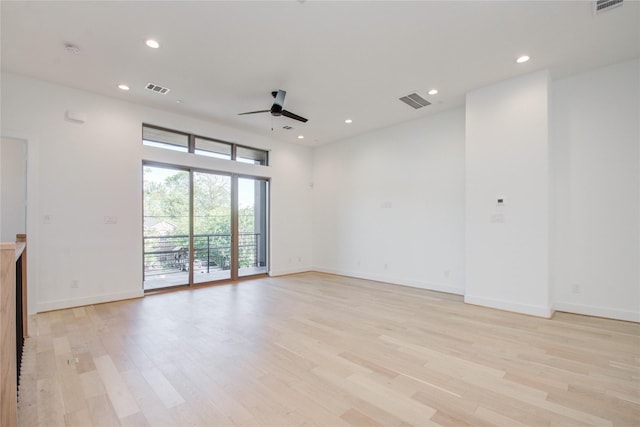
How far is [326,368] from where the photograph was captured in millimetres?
2436

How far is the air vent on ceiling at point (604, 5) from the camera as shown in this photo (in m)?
2.63

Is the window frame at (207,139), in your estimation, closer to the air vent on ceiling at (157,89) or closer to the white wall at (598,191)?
the air vent on ceiling at (157,89)

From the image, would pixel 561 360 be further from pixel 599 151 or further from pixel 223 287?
pixel 223 287

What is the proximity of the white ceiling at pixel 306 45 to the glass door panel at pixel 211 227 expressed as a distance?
5.78 ft

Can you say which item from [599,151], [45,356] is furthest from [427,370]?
[599,151]

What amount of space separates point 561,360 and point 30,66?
266 inches

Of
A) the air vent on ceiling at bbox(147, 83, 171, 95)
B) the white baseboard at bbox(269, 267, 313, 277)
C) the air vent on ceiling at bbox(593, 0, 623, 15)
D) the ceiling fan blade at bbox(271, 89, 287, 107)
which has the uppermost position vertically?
the air vent on ceiling at bbox(593, 0, 623, 15)

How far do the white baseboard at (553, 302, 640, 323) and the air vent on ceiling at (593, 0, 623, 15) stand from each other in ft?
11.2

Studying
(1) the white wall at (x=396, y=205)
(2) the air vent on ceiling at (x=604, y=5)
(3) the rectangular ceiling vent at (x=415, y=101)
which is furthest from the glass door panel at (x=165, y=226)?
(2) the air vent on ceiling at (x=604, y=5)

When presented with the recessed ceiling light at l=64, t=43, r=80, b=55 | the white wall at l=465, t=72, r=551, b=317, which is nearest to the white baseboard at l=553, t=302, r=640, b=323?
the white wall at l=465, t=72, r=551, b=317

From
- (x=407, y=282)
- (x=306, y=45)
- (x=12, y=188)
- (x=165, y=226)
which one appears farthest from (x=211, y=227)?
(x=407, y=282)

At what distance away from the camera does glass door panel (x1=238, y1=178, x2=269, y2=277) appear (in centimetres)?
641

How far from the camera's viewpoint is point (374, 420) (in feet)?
5.87

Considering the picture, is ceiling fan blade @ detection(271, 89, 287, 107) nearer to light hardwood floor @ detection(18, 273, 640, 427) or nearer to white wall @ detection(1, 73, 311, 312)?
white wall @ detection(1, 73, 311, 312)
